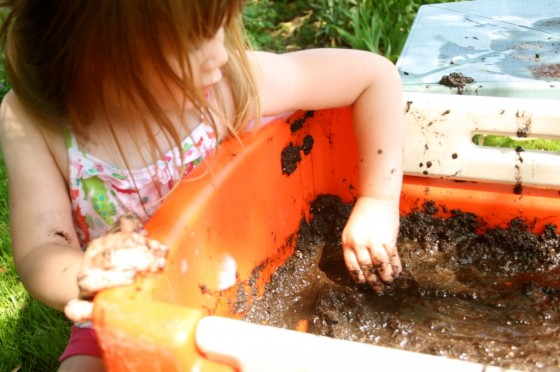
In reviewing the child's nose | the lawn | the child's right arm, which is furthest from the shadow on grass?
the child's nose

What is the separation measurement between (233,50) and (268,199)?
0.30 meters

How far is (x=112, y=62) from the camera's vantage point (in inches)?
34.0

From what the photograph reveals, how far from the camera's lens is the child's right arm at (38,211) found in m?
0.89

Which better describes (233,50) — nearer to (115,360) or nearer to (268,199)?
(268,199)

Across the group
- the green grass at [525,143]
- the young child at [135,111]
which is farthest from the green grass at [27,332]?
the green grass at [525,143]

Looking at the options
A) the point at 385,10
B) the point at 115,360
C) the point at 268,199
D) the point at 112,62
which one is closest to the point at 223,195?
the point at 268,199

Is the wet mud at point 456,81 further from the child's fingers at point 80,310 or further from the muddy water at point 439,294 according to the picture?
the child's fingers at point 80,310

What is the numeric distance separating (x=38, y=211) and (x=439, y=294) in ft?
2.34

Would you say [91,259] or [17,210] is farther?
[17,210]

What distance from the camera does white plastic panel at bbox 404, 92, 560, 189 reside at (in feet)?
3.74

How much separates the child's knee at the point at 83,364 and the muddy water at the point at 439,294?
27cm

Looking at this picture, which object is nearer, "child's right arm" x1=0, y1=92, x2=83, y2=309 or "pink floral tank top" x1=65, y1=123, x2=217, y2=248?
"child's right arm" x1=0, y1=92, x2=83, y2=309

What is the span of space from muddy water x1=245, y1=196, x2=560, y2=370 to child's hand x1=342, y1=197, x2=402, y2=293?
0.17ft

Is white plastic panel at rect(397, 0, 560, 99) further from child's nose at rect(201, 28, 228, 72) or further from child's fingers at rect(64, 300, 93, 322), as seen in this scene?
child's fingers at rect(64, 300, 93, 322)
